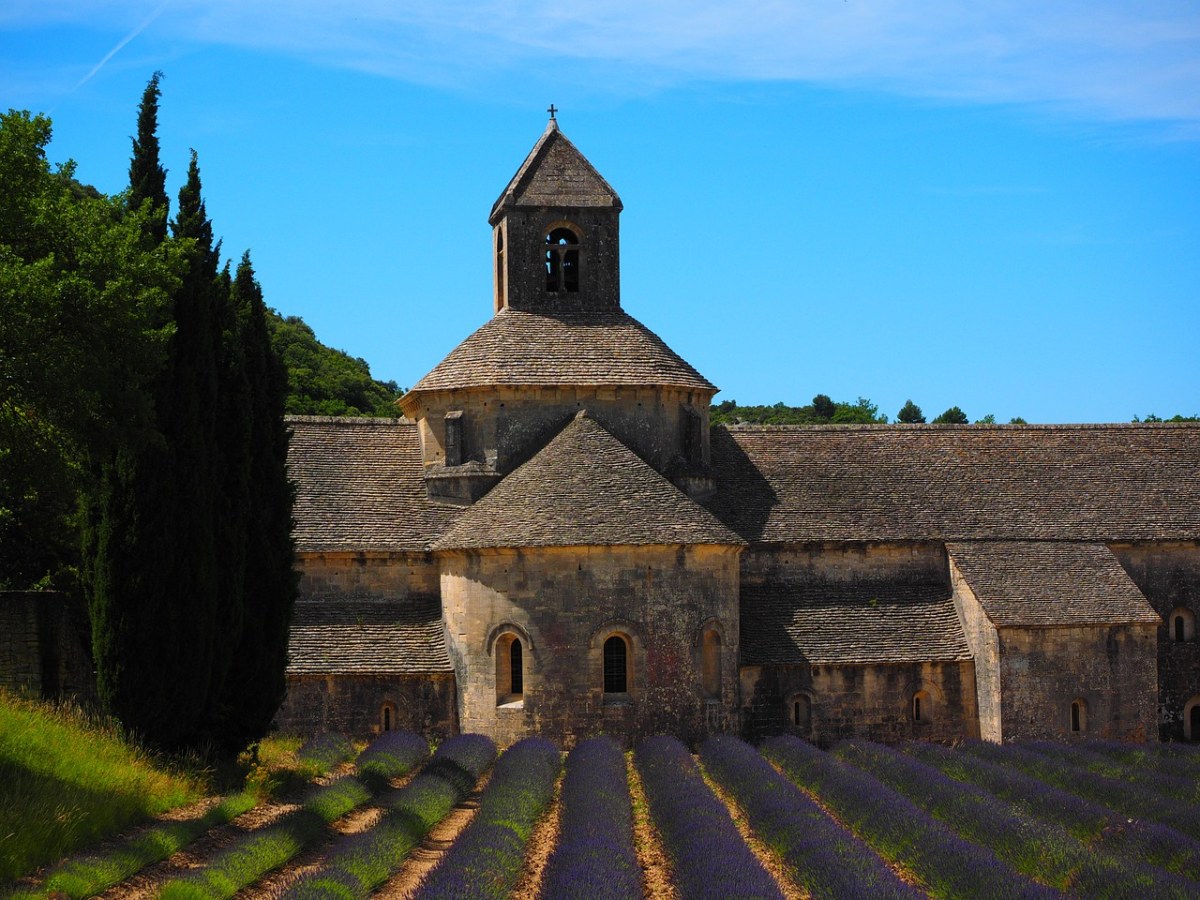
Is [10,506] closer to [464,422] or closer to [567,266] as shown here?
[464,422]

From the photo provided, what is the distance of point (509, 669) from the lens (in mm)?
33531

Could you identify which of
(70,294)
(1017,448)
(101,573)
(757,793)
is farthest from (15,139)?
(1017,448)

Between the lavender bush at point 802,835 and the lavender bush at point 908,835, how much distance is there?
41cm

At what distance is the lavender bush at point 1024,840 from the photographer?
16234mm

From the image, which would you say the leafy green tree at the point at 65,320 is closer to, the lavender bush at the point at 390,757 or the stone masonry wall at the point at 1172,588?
the lavender bush at the point at 390,757

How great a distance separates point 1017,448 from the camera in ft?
134

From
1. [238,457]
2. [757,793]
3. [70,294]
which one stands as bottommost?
[757,793]

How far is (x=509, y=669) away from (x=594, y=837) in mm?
14888

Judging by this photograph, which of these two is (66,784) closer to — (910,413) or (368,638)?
(368,638)

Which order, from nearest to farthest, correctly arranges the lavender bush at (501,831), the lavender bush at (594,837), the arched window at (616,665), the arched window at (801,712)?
the lavender bush at (594,837) < the lavender bush at (501,831) < the arched window at (616,665) < the arched window at (801,712)

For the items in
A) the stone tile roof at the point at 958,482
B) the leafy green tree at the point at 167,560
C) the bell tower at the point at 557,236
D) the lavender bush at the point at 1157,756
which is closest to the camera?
the leafy green tree at the point at 167,560

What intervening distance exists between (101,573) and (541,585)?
11.9 m

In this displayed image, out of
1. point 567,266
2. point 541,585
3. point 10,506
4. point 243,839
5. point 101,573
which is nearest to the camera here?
point 243,839

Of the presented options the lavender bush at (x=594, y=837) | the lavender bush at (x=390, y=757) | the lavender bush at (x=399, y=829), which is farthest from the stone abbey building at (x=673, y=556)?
the lavender bush at (x=594, y=837)
